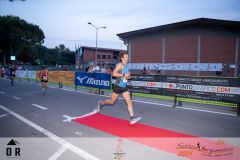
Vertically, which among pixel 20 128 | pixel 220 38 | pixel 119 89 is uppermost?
pixel 220 38

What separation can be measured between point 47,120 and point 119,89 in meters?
2.49

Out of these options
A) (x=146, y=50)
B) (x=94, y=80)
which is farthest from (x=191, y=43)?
(x=94, y=80)

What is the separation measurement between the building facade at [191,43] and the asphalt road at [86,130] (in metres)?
18.8

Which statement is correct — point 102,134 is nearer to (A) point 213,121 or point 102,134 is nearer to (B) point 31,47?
(A) point 213,121

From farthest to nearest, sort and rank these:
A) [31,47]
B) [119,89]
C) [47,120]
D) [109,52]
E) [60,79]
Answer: [109,52]
[31,47]
[60,79]
[47,120]
[119,89]

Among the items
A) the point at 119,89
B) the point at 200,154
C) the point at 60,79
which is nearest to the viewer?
the point at 200,154

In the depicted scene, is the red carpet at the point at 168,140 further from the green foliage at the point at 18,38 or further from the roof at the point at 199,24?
the green foliage at the point at 18,38

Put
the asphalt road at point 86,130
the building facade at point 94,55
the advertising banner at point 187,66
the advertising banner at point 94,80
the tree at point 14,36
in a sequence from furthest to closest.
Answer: the building facade at point 94,55 < the tree at point 14,36 < the advertising banner at point 187,66 < the advertising banner at point 94,80 < the asphalt road at point 86,130

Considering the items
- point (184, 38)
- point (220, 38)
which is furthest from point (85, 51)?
point (220, 38)

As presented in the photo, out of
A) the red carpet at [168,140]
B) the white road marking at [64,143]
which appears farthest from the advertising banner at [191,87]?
the white road marking at [64,143]

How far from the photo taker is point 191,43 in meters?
31.5

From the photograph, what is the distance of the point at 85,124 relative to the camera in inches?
273

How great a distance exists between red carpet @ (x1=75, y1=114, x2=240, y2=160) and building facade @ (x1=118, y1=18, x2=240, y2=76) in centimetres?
2090

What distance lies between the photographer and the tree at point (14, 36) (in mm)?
67000
